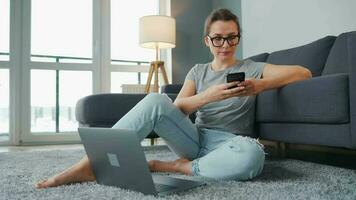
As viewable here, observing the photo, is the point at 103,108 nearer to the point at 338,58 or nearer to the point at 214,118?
the point at 214,118

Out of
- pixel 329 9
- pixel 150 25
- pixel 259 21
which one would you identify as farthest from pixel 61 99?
pixel 329 9

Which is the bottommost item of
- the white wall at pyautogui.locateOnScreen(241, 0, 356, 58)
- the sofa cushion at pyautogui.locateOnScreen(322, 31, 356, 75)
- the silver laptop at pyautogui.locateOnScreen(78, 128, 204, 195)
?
the silver laptop at pyautogui.locateOnScreen(78, 128, 204, 195)

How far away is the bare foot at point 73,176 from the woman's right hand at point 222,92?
0.47m

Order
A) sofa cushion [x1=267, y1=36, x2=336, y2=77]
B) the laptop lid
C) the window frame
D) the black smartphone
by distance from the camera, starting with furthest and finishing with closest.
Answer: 1. the window frame
2. sofa cushion [x1=267, y1=36, x2=336, y2=77]
3. the black smartphone
4. the laptop lid

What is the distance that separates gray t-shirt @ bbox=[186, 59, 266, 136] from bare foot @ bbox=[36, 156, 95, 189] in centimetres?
46

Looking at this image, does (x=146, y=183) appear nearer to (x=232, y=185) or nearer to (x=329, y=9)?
(x=232, y=185)

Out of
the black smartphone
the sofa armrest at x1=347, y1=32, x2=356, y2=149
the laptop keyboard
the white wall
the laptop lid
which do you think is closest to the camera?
the laptop lid

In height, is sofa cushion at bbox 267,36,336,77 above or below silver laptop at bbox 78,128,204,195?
above

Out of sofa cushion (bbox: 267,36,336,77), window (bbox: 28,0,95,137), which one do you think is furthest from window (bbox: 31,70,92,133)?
sofa cushion (bbox: 267,36,336,77)

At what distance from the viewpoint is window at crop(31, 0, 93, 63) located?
369cm

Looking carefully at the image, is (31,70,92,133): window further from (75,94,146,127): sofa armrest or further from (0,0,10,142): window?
(75,94,146,127): sofa armrest

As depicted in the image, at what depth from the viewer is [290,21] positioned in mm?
2820

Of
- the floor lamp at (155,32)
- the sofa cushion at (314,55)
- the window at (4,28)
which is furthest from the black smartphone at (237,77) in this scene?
the window at (4,28)

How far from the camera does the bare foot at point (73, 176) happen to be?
1.10 metres
